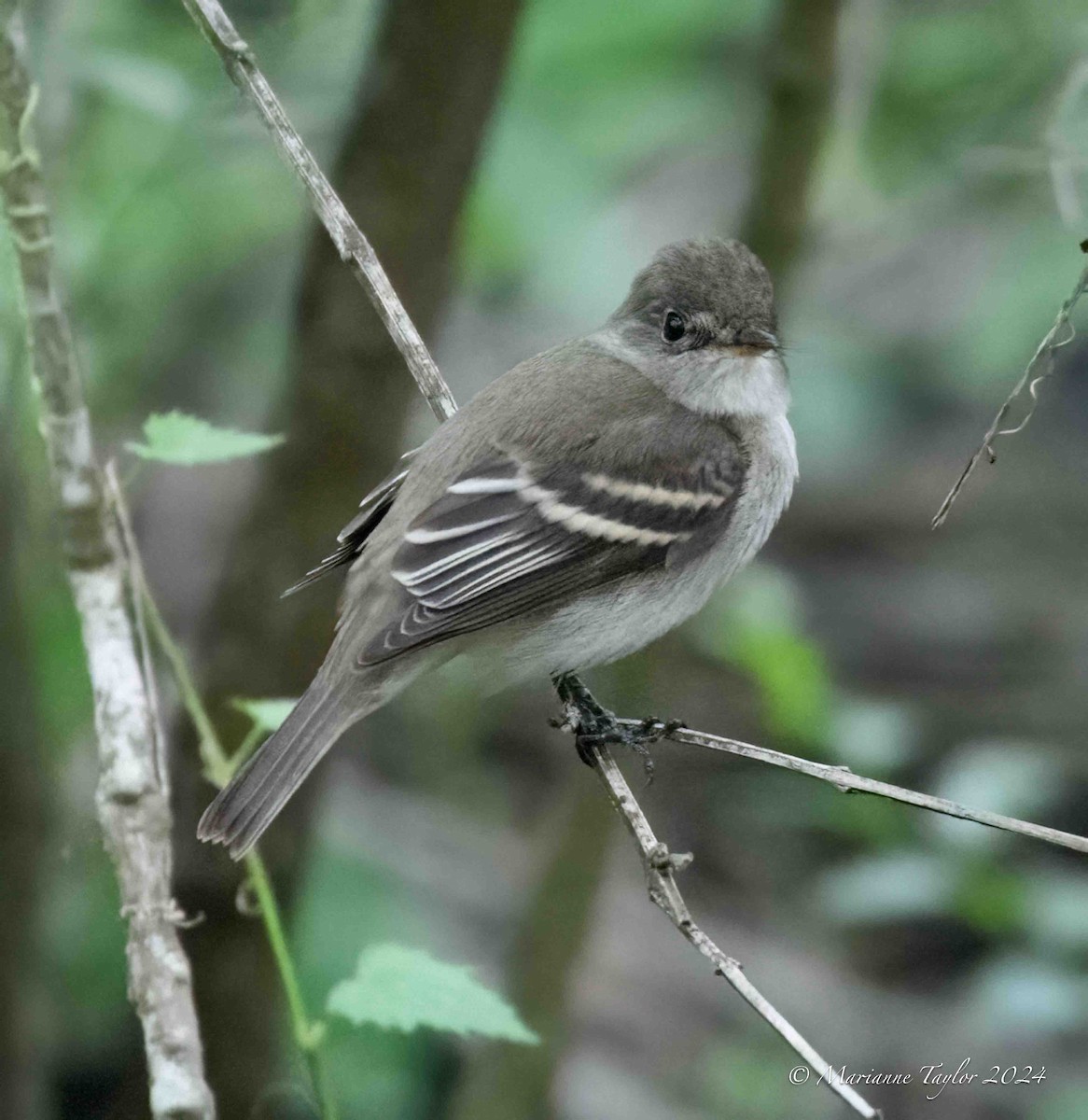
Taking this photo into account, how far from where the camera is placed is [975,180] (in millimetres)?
4559

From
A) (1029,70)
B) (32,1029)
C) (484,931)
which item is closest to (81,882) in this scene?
(32,1029)

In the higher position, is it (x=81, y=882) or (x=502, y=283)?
(x=502, y=283)

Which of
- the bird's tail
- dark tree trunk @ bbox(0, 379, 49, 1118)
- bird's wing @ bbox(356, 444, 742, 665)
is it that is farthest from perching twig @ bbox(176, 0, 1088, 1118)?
dark tree trunk @ bbox(0, 379, 49, 1118)

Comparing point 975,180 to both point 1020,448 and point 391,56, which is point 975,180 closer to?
point 391,56

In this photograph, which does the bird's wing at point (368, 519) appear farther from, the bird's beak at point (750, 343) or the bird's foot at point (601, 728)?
the bird's beak at point (750, 343)

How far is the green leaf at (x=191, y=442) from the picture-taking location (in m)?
2.59

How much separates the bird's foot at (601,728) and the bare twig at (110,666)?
971mm

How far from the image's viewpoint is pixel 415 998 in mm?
2363

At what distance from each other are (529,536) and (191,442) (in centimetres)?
83

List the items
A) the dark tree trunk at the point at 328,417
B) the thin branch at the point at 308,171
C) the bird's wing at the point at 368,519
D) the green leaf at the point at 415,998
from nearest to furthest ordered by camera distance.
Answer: the green leaf at the point at 415,998, the thin branch at the point at 308,171, the bird's wing at the point at 368,519, the dark tree trunk at the point at 328,417

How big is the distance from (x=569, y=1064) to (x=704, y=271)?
277 centimetres

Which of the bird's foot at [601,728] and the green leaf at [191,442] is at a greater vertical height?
the green leaf at [191,442]

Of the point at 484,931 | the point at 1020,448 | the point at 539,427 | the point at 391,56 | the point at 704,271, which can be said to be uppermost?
the point at 391,56

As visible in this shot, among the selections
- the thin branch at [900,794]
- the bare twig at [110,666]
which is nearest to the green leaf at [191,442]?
the bare twig at [110,666]
